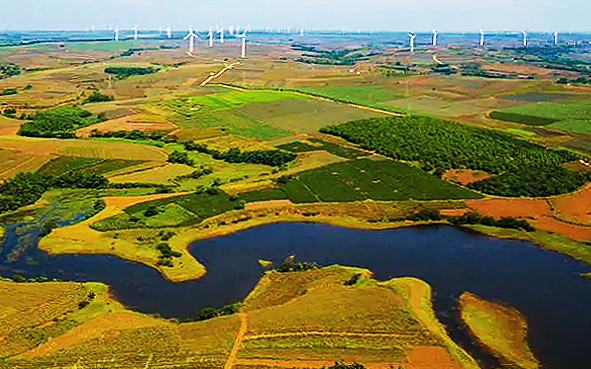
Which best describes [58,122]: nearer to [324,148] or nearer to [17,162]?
[17,162]

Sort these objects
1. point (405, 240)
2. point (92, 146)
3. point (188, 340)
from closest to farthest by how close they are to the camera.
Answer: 1. point (188, 340)
2. point (405, 240)
3. point (92, 146)

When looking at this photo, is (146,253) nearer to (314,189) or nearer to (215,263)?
(215,263)

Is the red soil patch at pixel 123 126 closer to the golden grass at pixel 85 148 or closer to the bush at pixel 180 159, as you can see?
the golden grass at pixel 85 148

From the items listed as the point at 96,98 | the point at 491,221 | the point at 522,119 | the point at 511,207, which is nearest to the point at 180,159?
the point at 491,221

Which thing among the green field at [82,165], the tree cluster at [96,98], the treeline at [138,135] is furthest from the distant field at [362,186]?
the tree cluster at [96,98]

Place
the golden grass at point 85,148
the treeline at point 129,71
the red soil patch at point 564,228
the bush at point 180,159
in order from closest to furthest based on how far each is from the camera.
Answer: the red soil patch at point 564,228 → the bush at point 180,159 → the golden grass at point 85,148 → the treeline at point 129,71

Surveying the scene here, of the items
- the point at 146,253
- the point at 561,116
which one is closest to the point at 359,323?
the point at 146,253
